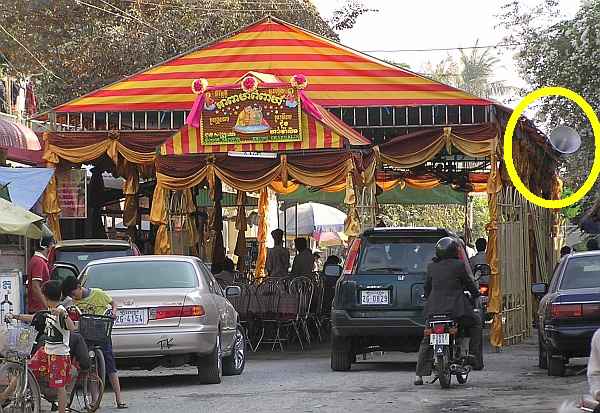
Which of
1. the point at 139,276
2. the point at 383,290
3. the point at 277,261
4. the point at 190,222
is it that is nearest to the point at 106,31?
the point at 190,222

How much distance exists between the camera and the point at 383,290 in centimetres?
1714

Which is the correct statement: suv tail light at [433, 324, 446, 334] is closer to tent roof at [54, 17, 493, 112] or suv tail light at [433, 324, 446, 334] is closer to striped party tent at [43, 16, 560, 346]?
striped party tent at [43, 16, 560, 346]

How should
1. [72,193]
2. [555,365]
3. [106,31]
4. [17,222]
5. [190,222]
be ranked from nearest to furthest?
1. [17,222]
2. [555,365]
3. [72,193]
4. [190,222]
5. [106,31]

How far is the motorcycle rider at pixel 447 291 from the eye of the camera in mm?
14938

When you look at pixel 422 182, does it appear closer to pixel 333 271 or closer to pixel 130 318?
pixel 333 271

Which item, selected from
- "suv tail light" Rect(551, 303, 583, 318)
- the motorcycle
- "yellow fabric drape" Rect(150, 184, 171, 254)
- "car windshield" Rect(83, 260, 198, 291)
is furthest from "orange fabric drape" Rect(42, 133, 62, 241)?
"suv tail light" Rect(551, 303, 583, 318)

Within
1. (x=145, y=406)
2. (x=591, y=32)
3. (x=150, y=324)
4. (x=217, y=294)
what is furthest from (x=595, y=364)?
(x=591, y=32)

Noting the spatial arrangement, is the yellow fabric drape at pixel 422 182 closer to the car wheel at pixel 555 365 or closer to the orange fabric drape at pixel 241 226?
the orange fabric drape at pixel 241 226

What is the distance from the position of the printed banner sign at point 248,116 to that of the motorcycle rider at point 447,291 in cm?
682

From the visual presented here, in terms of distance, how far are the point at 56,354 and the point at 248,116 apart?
10155mm

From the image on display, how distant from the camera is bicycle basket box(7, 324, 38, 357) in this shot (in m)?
11.5

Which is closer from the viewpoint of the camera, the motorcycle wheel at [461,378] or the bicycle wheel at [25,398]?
the bicycle wheel at [25,398]

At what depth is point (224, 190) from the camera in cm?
3612

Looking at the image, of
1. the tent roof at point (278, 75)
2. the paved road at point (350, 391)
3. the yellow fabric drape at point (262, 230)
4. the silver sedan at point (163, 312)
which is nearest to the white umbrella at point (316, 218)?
the yellow fabric drape at point (262, 230)
